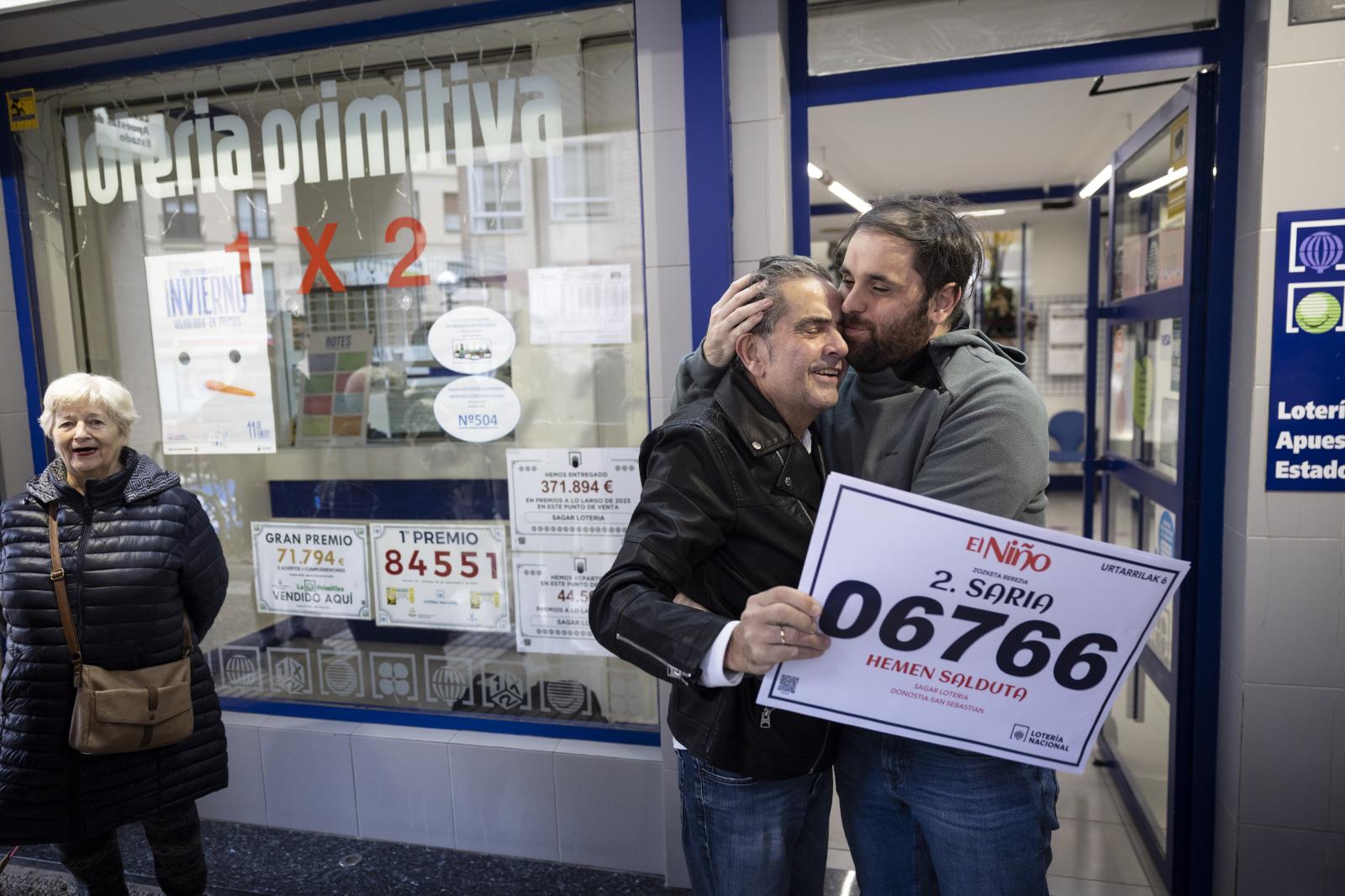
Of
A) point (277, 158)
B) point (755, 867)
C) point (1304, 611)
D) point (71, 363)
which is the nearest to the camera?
point (755, 867)

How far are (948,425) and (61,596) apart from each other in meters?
2.23

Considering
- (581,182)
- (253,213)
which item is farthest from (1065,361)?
(253,213)

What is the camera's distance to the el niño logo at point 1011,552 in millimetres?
1298

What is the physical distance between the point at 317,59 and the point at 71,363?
5.09ft

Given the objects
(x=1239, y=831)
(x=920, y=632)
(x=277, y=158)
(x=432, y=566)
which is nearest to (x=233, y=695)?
(x=432, y=566)

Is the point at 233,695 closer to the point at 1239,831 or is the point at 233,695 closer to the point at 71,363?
the point at 71,363

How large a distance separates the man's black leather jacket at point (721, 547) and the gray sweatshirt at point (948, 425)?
127 mm

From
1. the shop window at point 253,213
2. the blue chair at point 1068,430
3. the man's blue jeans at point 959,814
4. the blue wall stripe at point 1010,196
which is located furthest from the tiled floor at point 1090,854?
the blue chair at point 1068,430

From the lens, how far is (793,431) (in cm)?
154

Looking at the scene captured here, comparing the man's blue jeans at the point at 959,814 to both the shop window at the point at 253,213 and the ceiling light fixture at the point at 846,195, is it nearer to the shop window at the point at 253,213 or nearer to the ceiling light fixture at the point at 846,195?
the shop window at the point at 253,213

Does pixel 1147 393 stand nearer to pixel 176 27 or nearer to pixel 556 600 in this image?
pixel 556 600

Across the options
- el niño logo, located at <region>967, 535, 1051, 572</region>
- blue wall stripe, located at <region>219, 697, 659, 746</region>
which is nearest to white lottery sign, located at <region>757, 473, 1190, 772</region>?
el niño logo, located at <region>967, 535, 1051, 572</region>

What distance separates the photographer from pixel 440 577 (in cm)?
307

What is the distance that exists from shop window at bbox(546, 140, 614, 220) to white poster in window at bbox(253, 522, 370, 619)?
1375mm
